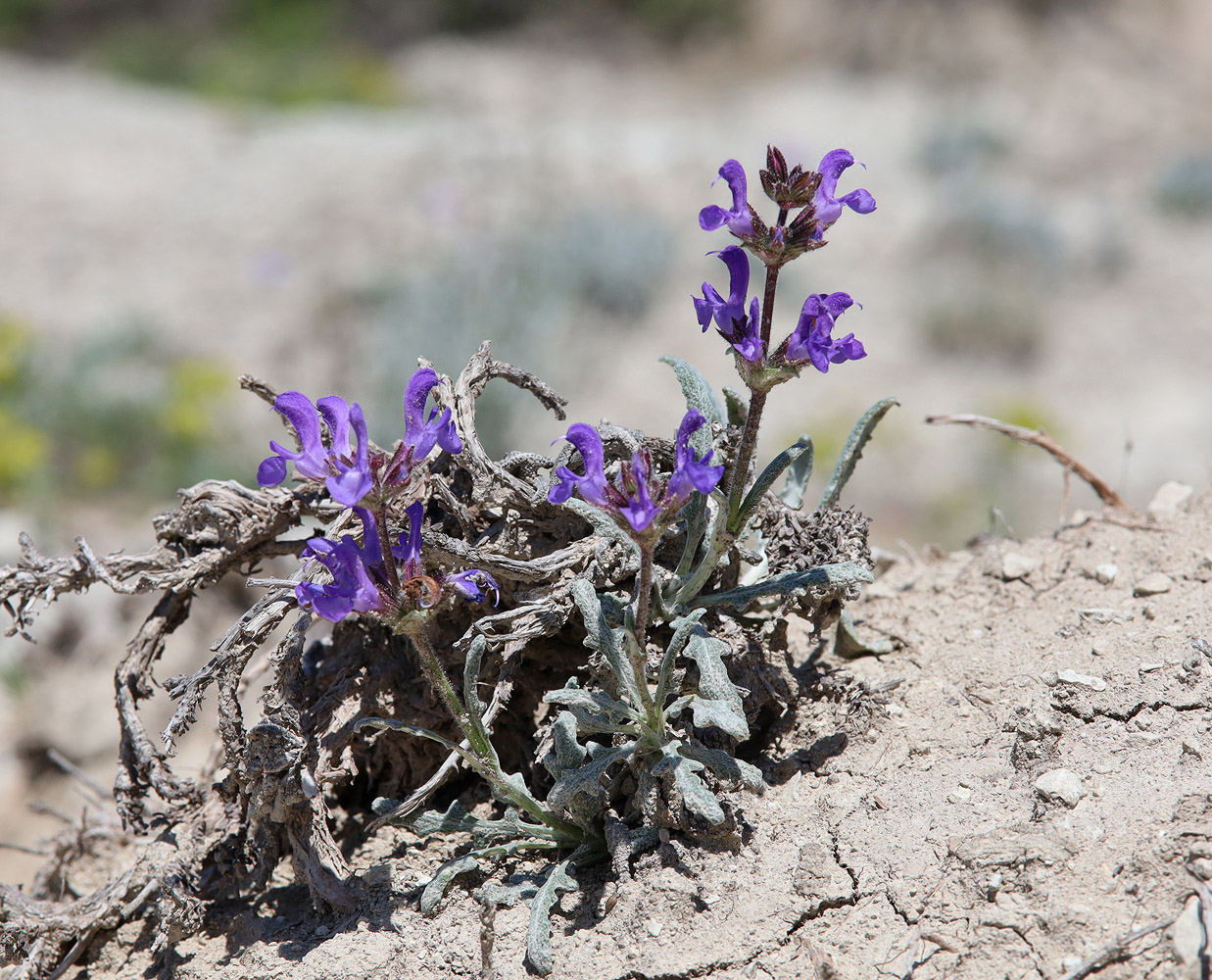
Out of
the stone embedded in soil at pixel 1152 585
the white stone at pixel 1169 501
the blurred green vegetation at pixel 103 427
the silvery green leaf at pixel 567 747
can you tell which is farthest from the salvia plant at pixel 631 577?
the blurred green vegetation at pixel 103 427

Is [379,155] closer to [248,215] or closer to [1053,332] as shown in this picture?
[248,215]

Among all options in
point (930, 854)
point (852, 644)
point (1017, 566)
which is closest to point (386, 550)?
point (930, 854)

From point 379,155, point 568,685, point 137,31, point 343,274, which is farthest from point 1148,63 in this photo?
point 568,685

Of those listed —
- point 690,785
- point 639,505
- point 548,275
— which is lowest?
point 690,785

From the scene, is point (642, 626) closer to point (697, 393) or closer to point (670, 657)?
point (670, 657)

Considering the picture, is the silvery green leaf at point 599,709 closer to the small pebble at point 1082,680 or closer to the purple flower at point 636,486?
the purple flower at point 636,486

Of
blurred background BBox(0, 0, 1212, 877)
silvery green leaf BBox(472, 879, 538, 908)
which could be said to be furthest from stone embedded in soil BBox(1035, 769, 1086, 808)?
blurred background BBox(0, 0, 1212, 877)
